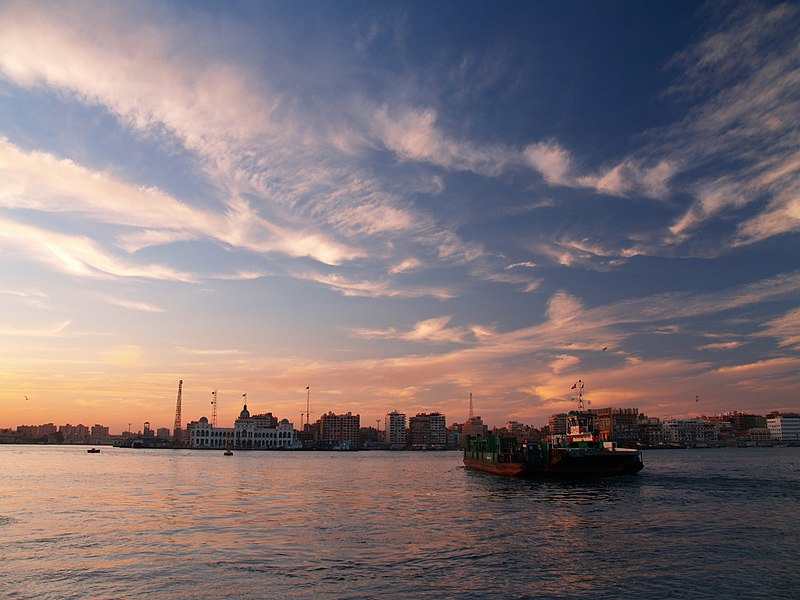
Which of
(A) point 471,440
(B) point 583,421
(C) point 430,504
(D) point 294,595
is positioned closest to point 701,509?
(C) point 430,504

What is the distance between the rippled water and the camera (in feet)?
85.3

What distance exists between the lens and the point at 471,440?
433 ft

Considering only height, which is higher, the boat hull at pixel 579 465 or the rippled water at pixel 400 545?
the boat hull at pixel 579 465

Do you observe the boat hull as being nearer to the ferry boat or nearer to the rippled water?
the ferry boat

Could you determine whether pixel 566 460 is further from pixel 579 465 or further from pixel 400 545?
pixel 400 545

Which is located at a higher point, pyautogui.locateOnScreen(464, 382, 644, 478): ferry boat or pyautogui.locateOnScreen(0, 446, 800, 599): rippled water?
pyautogui.locateOnScreen(464, 382, 644, 478): ferry boat

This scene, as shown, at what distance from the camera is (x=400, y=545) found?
3522cm

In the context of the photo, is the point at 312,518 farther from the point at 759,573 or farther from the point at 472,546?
the point at 759,573

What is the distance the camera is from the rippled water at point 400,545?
2598 centimetres

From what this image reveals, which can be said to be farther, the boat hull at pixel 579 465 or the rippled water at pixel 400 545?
the boat hull at pixel 579 465

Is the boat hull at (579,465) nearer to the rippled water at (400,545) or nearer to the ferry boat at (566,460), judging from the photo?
the ferry boat at (566,460)

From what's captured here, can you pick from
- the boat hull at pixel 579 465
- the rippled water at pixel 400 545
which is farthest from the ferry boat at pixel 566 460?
the rippled water at pixel 400 545

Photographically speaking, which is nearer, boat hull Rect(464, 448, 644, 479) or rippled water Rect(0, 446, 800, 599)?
rippled water Rect(0, 446, 800, 599)

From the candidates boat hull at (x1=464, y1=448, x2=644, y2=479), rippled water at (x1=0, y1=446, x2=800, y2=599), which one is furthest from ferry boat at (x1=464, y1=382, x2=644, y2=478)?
rippled water at (x1=0, y1=446, x2=800, y2=599)
